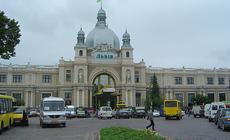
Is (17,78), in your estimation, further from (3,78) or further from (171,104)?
(171,104)

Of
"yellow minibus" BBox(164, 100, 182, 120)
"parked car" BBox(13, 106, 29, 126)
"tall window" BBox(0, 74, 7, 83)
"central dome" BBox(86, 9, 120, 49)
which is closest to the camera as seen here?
"parked car" BBox(13, 106, 29, 126)

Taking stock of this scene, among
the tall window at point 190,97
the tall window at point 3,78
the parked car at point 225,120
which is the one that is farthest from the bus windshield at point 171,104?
the tall window at point 3,78

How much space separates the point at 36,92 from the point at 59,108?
5296 cm

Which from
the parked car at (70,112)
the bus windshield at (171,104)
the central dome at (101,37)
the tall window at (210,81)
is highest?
the central dome at (101,37)

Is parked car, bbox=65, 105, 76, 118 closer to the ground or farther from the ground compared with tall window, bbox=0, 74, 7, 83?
closer to the ground

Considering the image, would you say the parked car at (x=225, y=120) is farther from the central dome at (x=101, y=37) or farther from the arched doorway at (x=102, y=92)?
the central dome at (x=101, y=37)

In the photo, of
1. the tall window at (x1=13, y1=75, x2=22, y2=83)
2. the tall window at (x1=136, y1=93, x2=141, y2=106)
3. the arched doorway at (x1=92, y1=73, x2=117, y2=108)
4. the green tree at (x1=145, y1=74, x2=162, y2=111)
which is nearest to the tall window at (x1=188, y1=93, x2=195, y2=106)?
the green tree at (x1=145, y1=74, x2=162, y2=111)

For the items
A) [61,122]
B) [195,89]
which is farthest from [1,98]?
[195,89]

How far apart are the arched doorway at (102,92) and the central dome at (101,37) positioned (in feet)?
26.2

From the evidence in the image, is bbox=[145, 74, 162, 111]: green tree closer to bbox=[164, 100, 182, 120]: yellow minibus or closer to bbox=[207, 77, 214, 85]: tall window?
bbox=[207, 77, 214, 85]: tall window

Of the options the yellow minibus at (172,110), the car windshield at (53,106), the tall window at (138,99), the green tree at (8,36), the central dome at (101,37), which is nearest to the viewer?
the green tree at (8,36)

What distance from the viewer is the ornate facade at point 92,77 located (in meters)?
78.5

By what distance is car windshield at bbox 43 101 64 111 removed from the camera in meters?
30.5

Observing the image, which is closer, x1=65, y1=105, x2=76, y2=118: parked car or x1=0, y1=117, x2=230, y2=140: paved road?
x1=0, y1=117, x2=230, y2=140: paved road
